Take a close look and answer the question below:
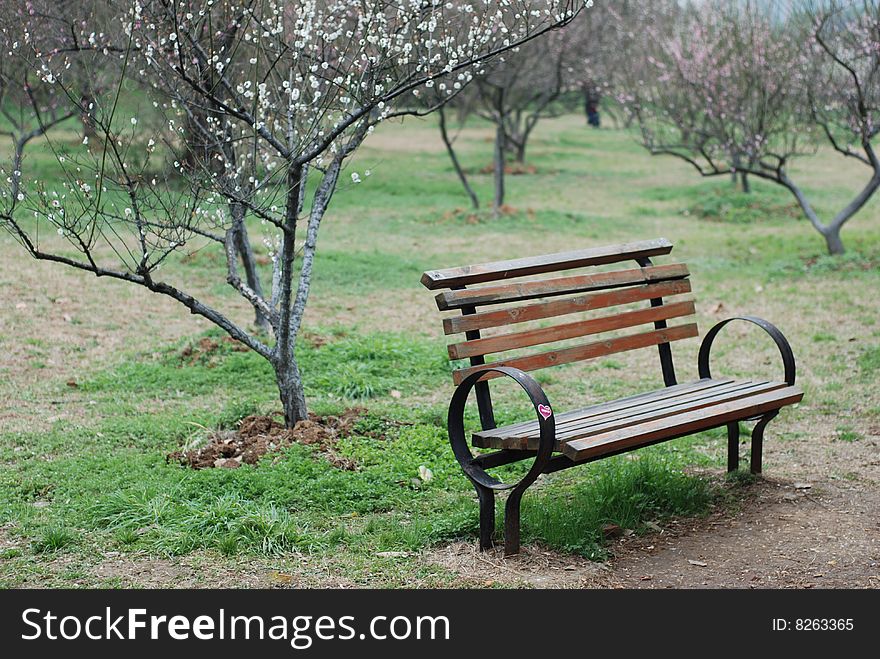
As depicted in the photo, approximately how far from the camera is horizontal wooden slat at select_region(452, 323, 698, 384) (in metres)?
4.35

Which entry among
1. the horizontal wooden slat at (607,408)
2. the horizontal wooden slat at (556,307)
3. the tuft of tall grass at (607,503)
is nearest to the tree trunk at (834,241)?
the horizontal wooden slat at (556,307)

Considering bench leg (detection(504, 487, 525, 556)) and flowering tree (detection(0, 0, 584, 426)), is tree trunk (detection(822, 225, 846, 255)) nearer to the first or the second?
flowering tree (detection(0, 0, 584, 426))

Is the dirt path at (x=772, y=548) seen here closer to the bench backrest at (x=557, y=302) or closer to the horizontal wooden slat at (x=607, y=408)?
the horizontal wooden slat at (x=607, y=408)

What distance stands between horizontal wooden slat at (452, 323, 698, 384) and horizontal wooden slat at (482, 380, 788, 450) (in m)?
0.30

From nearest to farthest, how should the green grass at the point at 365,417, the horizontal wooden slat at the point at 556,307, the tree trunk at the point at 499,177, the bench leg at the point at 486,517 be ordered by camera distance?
1. the bench leg at the point at 486,517
2. the green grass at the point at 365,417
3. the horizontal wooden slat at the point at 556,307
4. the tree trunk at the point at 499,177

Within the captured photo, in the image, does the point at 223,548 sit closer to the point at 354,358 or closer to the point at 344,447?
the point at 344,447

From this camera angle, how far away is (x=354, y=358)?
24.5ft

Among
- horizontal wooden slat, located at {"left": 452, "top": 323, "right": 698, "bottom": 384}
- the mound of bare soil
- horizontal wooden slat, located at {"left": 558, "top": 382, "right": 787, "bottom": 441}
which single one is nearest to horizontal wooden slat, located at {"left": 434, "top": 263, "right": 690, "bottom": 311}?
horizontal wooden slat, located at {"left": 452, "top": 323, "right": 698, "bottom": 384}

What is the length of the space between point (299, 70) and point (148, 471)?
2606 mm

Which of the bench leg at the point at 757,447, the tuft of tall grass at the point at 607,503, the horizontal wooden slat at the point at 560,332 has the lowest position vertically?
the tuft of tall grass at the point at 607,503

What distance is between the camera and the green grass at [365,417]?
4.19 m

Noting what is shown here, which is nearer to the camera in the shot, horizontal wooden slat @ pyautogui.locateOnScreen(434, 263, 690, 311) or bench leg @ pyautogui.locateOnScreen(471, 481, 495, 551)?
bench leg @ pyautogui.locateOnScreen(471, 481, 495, 551)

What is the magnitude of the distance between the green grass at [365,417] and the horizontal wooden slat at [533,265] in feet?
3.46

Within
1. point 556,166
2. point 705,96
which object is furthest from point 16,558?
point 556,166
